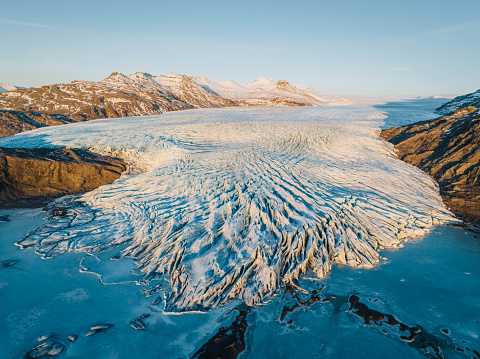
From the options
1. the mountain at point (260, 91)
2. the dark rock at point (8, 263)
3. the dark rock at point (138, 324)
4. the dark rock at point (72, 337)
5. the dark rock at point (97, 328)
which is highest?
the mountain at point (260, 91)

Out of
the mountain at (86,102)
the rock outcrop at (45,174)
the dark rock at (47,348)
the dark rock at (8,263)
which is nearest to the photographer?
the dark rock at (47,348)

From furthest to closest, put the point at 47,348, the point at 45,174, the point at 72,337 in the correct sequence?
the point at 45,174 → the point at 72,337 → the point at 47,348

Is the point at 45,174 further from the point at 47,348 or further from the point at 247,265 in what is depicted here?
the point at 247,265

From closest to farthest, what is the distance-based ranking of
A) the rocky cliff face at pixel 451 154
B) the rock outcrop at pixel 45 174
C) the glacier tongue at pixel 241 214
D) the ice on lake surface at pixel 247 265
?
the ice on lake surface at pixel 247 265
the glacier tongue at pixel 241 214
the rocky cliff face at pixel 451 154
the rock outcrop at pixel 45 174

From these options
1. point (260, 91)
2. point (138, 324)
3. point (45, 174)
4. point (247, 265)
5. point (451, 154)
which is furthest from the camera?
point (260, 91)

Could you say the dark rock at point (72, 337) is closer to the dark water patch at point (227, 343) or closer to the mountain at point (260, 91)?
the dark water patch at point (227, 343)

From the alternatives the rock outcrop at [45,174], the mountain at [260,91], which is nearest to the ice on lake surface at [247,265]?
the rock outcrop at [45,174]

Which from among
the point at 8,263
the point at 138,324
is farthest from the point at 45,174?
the point at 138,324
